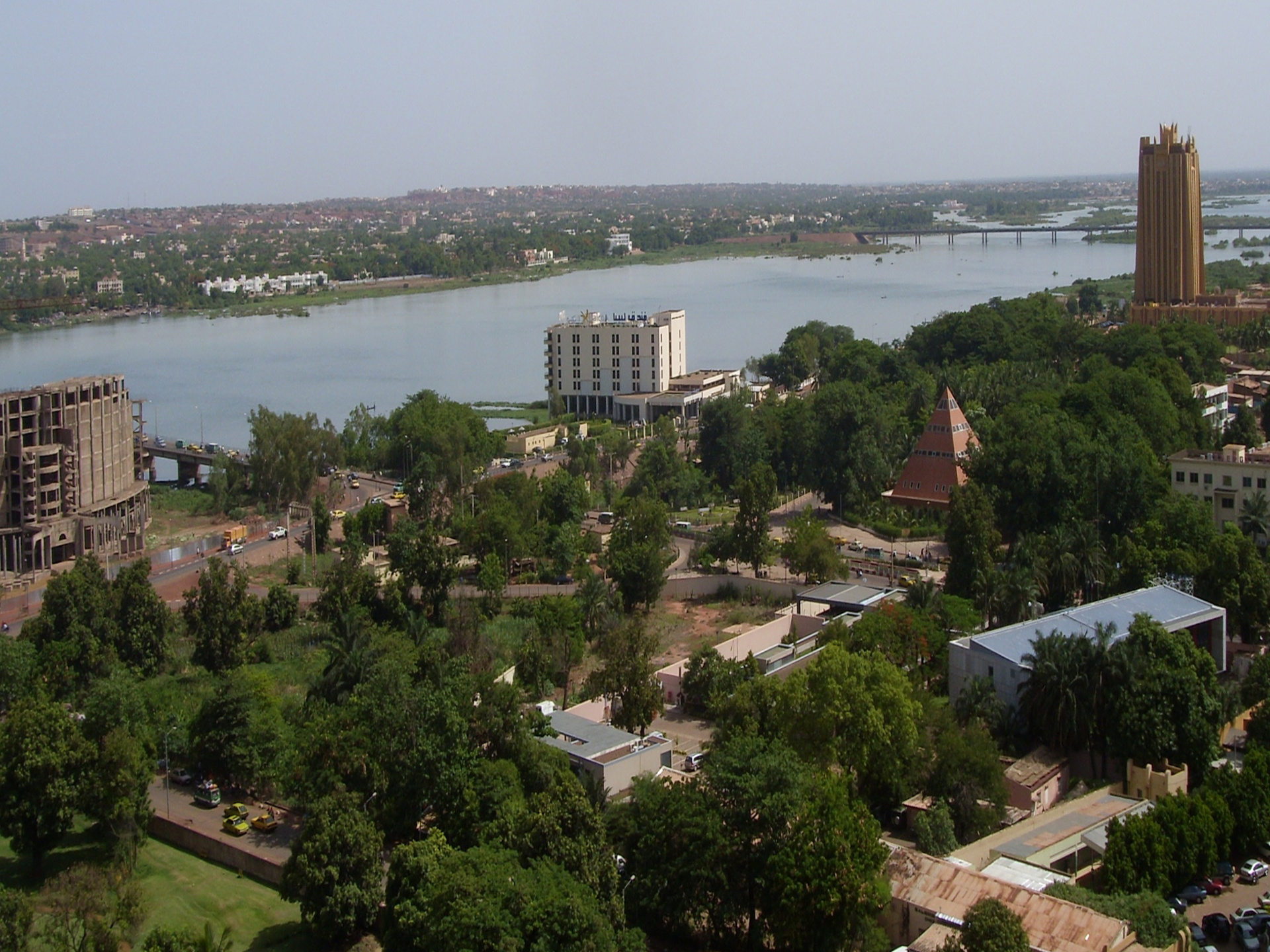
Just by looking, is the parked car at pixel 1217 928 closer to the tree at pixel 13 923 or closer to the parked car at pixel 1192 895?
the parked car at pixel 1192 895

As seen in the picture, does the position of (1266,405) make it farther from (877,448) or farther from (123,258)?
(123,258)

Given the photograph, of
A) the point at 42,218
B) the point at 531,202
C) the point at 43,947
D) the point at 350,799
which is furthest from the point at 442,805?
the point at 531,202

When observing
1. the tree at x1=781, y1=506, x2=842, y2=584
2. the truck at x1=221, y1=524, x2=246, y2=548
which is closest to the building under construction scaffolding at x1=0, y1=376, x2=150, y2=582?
the truck at x1=221, y1=524, x2=246, y2=548

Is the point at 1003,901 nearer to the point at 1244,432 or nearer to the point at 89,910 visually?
the point at 89,910

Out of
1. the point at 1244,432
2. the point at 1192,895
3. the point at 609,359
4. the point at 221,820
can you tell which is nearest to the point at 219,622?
the point at 221,820

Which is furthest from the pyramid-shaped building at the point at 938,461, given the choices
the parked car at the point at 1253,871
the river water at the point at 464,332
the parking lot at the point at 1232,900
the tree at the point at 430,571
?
the river water at the point at 464,332
